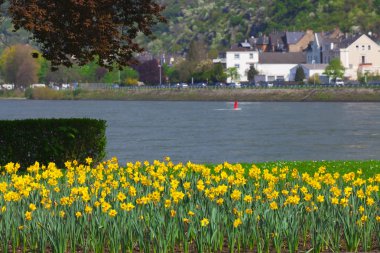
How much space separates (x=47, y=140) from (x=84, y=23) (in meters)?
4.84

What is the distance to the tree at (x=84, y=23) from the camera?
944 inches

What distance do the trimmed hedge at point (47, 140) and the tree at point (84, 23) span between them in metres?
1.92

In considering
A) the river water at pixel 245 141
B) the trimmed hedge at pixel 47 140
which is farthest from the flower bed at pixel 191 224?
the river water at pixel 245 141

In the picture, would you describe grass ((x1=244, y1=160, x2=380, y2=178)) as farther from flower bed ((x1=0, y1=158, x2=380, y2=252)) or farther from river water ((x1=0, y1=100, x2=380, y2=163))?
river water ((x1=0, y1=100, x2=380, y2=163))

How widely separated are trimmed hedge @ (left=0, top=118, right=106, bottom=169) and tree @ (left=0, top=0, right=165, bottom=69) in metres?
1.92

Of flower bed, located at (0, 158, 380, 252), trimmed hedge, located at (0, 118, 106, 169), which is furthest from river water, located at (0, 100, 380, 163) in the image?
flower bed, located at (0, 158, 380, 252)

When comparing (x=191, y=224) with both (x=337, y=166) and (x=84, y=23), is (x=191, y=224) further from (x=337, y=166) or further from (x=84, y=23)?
(x=337, y=166)

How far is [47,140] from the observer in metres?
27.4

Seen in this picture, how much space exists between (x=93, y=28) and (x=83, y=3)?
100 cm

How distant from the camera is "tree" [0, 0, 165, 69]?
24.0 metres

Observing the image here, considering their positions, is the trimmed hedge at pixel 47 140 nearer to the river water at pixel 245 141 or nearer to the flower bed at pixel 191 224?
the flower bed at pixel 191 224

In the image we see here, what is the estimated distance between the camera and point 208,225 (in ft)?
43.6

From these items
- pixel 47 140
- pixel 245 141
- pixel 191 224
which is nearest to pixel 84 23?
pixel 47 140

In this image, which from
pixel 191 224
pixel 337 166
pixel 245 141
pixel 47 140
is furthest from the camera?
pixel 245 141
